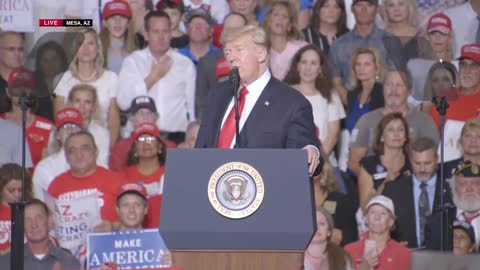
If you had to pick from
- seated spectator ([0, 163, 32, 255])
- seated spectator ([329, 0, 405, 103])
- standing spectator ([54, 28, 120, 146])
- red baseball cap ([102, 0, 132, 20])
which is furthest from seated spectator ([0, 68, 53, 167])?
seated spectator ([329, 0, 405, 103])

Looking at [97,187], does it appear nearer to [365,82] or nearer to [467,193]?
[365,82]

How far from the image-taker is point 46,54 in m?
8.38

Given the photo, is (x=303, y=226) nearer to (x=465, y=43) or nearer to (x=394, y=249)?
(x=394, y=249)

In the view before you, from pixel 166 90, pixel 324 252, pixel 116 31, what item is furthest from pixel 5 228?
pixel 324 252

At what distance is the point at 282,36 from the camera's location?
32.5ft

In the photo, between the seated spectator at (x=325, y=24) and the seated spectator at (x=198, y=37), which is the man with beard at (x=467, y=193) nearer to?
the seated spectator at (x=325, y=24)

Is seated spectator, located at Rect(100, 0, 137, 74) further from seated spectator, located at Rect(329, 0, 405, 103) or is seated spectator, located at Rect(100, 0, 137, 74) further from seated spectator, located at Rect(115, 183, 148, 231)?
seated spectator, located at Rect(329, 0, 405, 103)

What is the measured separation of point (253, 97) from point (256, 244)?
1.00m

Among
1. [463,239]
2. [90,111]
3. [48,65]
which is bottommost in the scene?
[463,239]

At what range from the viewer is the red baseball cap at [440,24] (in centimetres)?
987

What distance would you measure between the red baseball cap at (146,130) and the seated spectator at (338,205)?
120cm

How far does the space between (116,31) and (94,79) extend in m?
0.42

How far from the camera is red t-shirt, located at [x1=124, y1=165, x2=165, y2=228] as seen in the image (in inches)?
370

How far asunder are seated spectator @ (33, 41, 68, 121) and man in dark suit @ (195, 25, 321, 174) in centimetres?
211
